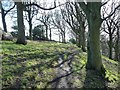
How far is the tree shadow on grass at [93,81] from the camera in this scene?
9.80 meters

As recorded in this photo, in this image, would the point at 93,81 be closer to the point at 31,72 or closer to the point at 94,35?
the point at 94,35

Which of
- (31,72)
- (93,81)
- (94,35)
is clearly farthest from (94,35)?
(31,72)

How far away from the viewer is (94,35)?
38.3 feet

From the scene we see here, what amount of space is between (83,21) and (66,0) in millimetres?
2977

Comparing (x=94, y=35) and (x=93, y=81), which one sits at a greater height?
(x=94, y=35)

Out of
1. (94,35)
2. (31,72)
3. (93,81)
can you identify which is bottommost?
(93,81)

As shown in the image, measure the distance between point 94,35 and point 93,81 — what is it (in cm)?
247

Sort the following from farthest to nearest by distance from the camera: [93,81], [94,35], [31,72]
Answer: [94,35]
[93,81]
[31,72]

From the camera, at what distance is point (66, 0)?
24.8 m

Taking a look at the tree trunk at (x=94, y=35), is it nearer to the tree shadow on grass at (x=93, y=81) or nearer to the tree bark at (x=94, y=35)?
the tree bark at (x=94, y=35)

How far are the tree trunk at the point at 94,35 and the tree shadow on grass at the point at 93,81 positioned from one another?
1.41ft

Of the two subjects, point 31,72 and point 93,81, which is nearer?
point 31,72

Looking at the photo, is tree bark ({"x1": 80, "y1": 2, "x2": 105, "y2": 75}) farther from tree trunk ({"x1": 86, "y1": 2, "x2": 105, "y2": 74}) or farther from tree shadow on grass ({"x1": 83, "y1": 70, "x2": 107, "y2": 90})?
tree shadow on grass ({"x1": 83, "y1": 70, "x2": 107, "y2": 90})

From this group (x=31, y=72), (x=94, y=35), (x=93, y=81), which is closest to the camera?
(x=31, y=72)
